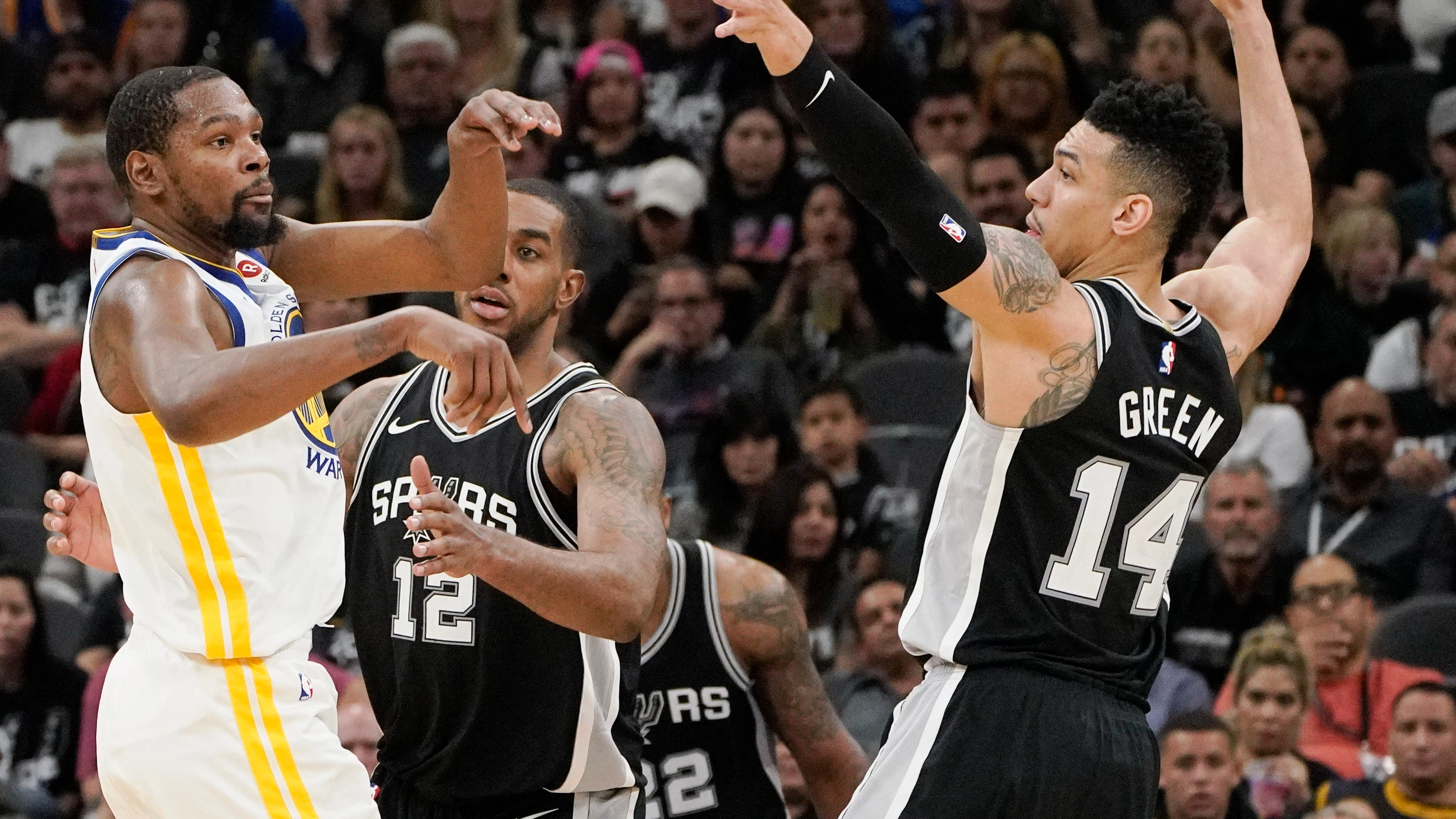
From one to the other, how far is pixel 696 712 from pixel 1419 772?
9.33ft

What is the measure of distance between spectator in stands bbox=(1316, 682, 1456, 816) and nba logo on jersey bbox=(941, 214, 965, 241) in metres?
3.69

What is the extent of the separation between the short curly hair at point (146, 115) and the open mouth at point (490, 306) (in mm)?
1008

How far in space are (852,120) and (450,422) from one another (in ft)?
5.00

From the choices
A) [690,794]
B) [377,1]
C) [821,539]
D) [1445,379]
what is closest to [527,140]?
[377,1]

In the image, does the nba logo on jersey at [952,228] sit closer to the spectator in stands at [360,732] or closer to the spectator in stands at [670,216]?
the spectator in stands at [360,732]

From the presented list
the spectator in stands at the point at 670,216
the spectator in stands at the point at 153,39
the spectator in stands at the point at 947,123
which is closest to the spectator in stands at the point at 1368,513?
the spectator in stands at the point at 947,123

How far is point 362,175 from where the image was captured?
33.1 feet


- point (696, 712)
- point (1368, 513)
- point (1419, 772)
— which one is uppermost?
point (1368, 513)

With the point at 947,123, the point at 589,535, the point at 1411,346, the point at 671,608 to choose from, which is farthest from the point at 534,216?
the point at 947,123

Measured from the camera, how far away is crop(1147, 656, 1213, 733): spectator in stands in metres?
7.45

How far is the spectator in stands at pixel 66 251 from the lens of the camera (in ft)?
32.9

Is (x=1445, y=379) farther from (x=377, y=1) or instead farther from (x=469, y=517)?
(x=377, y=1)

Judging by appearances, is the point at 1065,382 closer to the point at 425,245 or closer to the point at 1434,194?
the point at 425,245

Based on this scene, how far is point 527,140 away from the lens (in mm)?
10398
